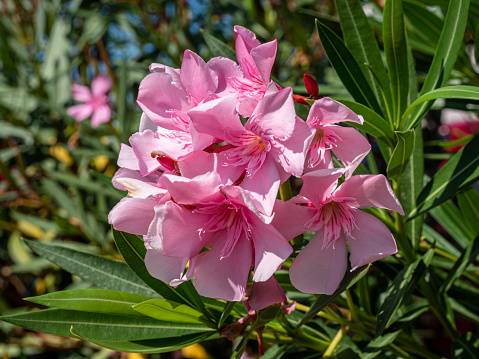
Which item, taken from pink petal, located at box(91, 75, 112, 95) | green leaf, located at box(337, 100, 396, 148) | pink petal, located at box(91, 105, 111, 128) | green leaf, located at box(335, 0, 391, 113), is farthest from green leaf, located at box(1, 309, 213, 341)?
pink petal, located at box(91, 75, 112, 95)

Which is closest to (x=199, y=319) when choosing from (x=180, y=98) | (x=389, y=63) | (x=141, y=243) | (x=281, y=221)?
(x=141, y=243)

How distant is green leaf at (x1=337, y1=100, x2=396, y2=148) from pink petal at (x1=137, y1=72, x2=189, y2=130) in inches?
10.0

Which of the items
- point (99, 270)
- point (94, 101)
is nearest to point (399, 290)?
point (99, 270)

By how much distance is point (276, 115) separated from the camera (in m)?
0.65

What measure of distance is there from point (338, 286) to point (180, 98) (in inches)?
14.5

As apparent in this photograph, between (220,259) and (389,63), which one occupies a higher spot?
(389,63)

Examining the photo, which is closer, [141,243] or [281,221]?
[281,221]

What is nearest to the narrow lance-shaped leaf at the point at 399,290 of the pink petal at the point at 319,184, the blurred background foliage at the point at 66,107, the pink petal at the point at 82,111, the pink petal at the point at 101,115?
the pink petal at the point at 319,184

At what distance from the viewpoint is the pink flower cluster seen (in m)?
0.65

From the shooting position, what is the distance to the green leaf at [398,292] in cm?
73

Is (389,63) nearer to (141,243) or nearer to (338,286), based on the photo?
(338,286)

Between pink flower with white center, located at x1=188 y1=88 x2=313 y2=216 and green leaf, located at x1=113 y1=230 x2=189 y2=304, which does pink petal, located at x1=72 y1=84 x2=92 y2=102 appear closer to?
green leaf, located at x1=113 y1=230 x2=189 y2=304

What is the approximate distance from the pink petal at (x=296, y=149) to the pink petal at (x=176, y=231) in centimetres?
14

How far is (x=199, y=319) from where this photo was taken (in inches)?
32.7
